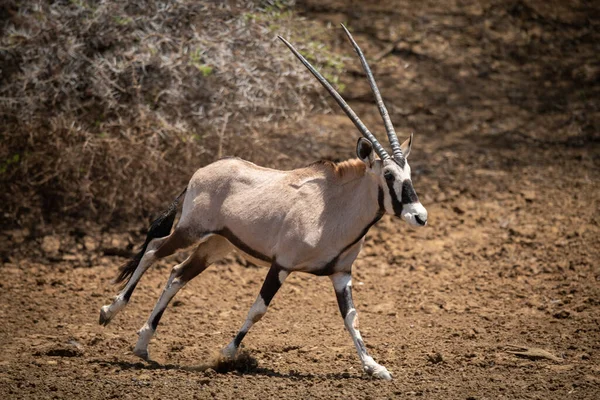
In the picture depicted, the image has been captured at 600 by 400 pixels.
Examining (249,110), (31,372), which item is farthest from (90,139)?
(31,372)

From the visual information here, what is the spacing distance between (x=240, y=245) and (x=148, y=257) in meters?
0.93

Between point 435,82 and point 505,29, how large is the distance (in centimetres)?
212

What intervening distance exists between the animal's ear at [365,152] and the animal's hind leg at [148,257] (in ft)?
4.99

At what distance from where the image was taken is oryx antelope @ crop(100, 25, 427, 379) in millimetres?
6031

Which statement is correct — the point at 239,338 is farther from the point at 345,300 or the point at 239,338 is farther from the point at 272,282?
the point at 345,300

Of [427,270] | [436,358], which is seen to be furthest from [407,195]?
[427,270]

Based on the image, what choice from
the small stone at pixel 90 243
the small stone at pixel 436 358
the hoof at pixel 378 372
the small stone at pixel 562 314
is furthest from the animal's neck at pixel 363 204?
the small stone at pixel 90 243

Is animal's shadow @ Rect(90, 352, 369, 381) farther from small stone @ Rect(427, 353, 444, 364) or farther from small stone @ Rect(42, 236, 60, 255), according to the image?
small stone @ Rect(42, 236, 60, 255)

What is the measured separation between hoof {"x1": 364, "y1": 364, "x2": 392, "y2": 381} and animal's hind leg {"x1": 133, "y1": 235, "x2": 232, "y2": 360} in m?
1.61

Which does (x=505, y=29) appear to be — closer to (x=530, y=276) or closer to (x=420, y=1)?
(x=420, y=1)

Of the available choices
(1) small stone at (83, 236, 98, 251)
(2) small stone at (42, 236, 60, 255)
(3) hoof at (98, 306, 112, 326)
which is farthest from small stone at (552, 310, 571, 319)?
(2) small stone at (42, 236, 60, 255)

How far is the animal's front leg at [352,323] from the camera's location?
5.98 m

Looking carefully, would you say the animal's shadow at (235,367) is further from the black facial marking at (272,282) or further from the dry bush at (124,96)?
the dry bush at (124,96)

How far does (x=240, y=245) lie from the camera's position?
6371mm
